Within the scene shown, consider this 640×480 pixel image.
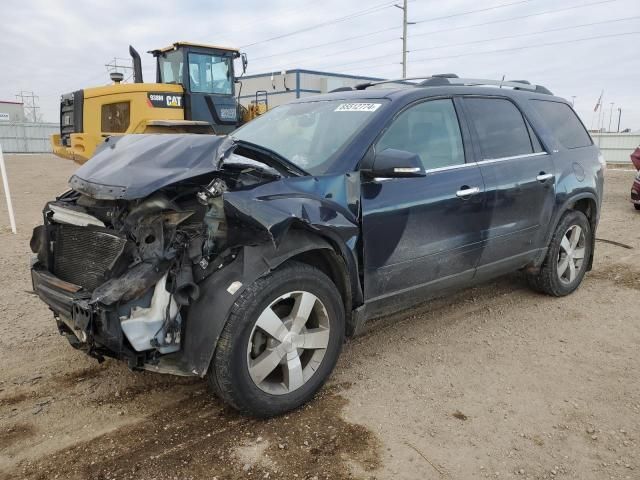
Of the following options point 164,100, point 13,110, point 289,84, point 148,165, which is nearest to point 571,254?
point 148,165

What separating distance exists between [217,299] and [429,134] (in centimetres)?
196

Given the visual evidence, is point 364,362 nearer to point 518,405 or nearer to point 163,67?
point 518,405

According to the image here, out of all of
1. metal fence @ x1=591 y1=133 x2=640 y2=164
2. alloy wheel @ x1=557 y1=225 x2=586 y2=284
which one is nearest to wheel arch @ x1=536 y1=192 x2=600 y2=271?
alloy wheel @ x1=557 y1=225 x2=586 y2=284

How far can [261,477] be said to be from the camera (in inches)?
96.2

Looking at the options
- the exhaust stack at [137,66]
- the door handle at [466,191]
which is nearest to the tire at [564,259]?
the door handle at [466,191]

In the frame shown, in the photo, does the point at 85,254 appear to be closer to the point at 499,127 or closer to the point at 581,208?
the point at 499,127

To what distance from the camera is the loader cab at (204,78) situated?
36.1ft

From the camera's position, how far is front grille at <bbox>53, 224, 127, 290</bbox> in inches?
109

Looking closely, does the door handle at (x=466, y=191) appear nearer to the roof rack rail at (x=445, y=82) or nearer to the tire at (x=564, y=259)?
the roof rack rail at (x=445, y=82)

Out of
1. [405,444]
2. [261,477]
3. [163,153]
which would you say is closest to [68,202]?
[163,153]

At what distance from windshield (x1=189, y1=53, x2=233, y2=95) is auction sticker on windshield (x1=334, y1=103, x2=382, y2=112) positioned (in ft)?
26.8

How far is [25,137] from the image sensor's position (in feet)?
112

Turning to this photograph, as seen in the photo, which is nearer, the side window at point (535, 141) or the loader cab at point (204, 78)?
the side window at point (535, 141)

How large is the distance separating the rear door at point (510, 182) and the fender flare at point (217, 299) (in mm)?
1964
